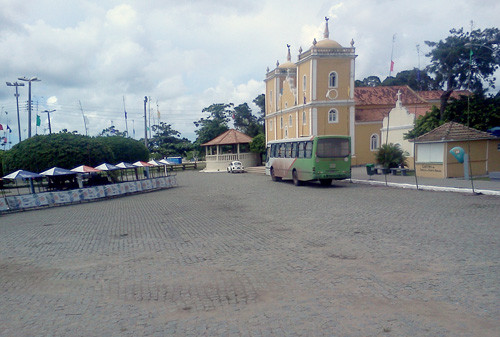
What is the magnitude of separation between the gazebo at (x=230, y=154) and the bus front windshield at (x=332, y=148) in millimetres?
32194

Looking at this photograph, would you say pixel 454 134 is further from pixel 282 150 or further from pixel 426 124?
pixel 282 150

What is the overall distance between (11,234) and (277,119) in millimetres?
43600

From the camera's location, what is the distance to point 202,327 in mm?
4949

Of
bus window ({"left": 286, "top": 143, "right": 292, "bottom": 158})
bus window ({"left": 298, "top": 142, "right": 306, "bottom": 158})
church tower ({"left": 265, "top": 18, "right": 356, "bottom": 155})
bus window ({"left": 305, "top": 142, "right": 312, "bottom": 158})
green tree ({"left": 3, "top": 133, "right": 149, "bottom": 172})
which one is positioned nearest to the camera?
bus window ({"left": 305, "top": 142, "right": 312, "bottom": 158})

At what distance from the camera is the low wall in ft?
65.4

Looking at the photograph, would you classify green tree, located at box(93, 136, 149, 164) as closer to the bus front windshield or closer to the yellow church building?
the yellow church building

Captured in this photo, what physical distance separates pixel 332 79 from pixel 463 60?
12040 mm

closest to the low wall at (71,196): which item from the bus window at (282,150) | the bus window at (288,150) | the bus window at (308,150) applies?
the bus window at (282,150)

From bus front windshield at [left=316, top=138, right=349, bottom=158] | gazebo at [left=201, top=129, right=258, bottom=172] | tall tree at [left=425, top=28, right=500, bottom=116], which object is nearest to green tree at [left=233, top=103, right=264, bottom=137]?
gazebo at [left=201, top=129, right=258, bottom=172]

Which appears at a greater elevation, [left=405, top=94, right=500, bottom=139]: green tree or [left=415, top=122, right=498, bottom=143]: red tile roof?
[left=405, top=94, right=500, bottom=139]: green tree

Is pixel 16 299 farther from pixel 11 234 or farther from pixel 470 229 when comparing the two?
Result: pixel 470 229

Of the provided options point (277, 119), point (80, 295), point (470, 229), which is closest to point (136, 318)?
point (80, 295)

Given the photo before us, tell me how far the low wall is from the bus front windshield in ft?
40.8

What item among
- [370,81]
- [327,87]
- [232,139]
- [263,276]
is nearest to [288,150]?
[327,87]
